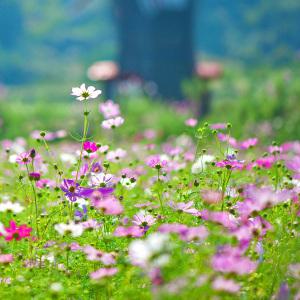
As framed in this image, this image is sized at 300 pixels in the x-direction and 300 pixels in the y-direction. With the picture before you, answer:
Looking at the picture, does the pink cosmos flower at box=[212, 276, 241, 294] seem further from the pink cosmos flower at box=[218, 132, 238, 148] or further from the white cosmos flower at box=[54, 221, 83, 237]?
the pink cosmos flower at box=[218, 132, 238, 148]

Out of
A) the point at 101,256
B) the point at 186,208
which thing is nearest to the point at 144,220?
the point at 186,208

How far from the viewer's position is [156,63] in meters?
13.5

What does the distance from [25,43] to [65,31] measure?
1929 mm

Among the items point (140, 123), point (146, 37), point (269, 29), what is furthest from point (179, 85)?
point (269, 29)

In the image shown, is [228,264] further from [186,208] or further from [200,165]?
[200,165]

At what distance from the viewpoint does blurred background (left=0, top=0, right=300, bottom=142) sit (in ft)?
31.3

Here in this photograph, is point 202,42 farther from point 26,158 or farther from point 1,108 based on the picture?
point 26,158

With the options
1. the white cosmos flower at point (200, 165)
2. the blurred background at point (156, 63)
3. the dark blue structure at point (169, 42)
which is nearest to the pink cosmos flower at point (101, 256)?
the white cosmos flower at point (200, 165)

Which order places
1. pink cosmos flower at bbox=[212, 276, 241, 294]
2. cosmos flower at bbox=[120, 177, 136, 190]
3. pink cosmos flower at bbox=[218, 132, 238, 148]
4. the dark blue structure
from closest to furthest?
1. pink cosmos flower at bbox=[212, 276, 241, 294]
2. cosmos flower at bbox=[120, 177, 136, 190]
3. pink cosmos flower at bbox=[218, 132, 238, 148]
4. the dark blue structure

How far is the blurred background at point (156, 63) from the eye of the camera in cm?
953

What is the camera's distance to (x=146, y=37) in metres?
13.9

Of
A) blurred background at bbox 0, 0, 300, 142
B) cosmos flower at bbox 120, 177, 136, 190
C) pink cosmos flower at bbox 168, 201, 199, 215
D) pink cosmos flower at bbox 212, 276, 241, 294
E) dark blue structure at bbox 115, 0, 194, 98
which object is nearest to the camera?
pink cosmos flower at bbox 212, 276, 241, 294

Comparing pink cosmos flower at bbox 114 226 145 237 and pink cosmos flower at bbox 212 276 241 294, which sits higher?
pink cosmos flower at bbox 114 226 145 237

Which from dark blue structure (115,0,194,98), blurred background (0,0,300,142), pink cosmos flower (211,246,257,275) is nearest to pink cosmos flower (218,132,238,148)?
blurred background (0,0,300,142)
